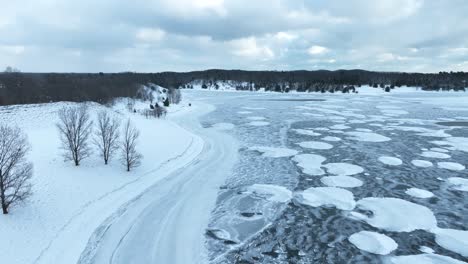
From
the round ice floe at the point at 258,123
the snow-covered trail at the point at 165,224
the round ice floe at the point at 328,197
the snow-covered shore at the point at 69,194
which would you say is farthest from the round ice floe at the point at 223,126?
the round ice floe at the point at 328,197

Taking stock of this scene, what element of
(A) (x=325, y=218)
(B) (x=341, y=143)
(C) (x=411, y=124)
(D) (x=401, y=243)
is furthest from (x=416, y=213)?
(C) (x=411, y=124)

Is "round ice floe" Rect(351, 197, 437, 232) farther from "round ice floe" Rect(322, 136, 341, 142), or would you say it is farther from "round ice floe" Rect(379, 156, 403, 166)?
"round ice floe" Rect(322, 136, 341, 142)

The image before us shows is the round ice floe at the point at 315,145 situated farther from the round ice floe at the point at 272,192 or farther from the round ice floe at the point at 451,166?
the round ice floe at the point at 272,192

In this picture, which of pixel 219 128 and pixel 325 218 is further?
pixel 219 128

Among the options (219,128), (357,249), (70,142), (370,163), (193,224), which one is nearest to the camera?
(357,249)

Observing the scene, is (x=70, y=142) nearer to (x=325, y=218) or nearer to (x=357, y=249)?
(x=325, y=218)

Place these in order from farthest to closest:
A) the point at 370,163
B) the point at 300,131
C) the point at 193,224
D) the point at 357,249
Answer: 1. the point at 300,131
2. the point at 370,163
3. the point at 193,224
4. the point at 357,249

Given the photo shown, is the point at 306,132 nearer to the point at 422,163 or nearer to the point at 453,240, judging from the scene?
the point at 422,163
